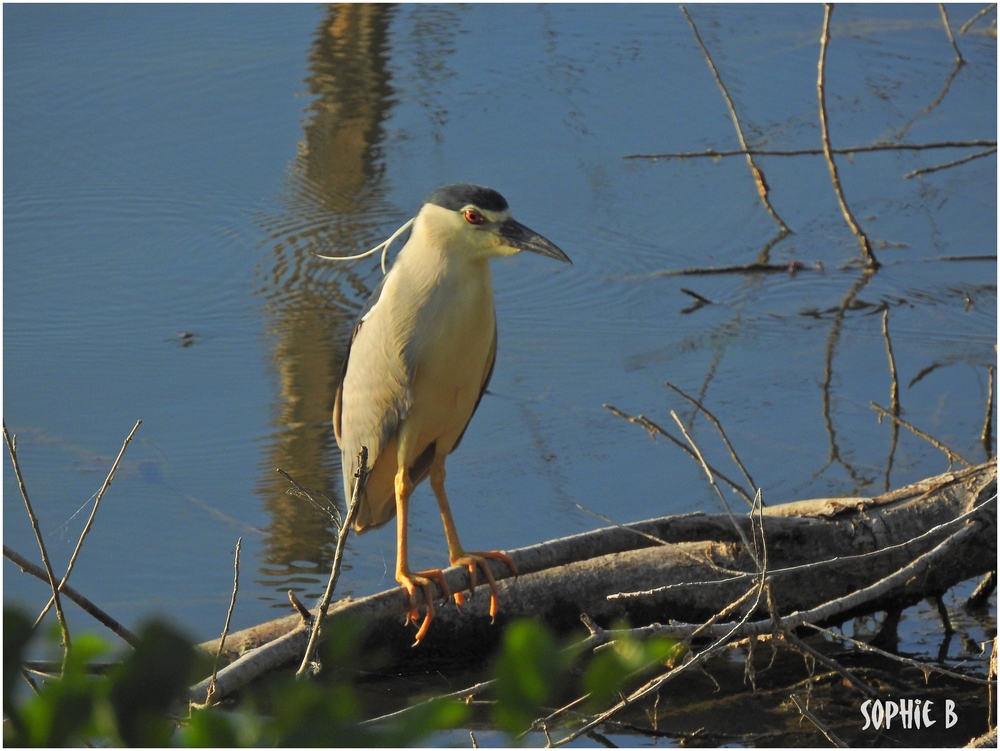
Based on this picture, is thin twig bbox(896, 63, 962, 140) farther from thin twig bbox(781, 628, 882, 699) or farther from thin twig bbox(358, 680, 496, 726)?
thin twig bbox(358, 680, 496, 726)

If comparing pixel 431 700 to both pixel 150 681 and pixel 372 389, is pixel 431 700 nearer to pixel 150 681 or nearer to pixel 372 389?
pixel 150 681

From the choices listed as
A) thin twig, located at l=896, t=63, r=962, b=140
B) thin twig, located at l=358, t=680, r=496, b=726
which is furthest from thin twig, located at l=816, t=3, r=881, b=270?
thin twig, located at l=358, t=680, r=496, b=726

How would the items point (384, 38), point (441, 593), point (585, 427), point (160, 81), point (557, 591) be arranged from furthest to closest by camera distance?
point (384, 38) → point (160, 81) → point (585, 427) → point (557, 591) → point (441, 593)

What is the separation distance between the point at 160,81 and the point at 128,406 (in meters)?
3.57

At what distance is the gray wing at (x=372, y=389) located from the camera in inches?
120

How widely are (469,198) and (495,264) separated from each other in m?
3.31

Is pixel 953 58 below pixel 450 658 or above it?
above

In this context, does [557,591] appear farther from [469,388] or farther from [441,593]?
[469,388]

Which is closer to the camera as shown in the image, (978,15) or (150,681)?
(150,681)

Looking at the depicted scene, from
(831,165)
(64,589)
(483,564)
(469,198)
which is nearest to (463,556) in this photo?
(483,564)

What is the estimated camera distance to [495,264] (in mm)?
6266

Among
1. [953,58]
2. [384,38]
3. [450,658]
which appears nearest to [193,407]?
[450,658]

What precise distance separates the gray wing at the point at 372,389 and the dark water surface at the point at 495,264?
78cm

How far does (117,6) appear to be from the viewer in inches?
341
